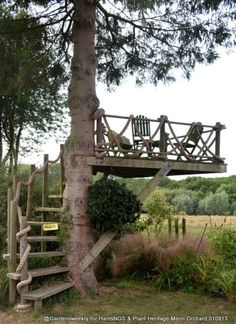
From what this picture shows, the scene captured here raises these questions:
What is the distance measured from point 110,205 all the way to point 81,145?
129cm

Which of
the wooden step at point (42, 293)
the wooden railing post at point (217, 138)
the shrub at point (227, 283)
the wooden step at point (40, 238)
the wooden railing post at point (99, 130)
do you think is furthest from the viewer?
the wooden railing post at point (217, 138)

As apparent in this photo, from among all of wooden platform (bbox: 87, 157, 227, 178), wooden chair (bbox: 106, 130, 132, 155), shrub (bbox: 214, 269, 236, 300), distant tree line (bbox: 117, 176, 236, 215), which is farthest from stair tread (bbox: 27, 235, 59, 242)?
distant tree line (bbox: 117, 176, 236, 215)

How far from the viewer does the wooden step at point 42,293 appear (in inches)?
265

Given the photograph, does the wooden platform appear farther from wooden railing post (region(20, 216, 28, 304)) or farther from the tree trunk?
wooden railing post (region(20, 216, 28, 304))

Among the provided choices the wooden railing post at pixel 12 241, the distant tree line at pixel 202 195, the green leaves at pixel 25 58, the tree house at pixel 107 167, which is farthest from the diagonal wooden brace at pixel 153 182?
the distant tree line at pixel 202 195

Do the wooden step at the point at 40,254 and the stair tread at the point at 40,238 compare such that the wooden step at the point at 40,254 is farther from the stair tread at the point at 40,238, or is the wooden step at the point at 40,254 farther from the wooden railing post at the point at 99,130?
the wooden railing post at the point at 99,130

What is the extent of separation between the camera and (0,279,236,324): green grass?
21.6 ft

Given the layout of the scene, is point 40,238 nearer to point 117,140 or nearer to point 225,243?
point 117,140

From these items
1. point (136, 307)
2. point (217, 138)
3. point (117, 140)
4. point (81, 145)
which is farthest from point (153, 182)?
point (136, 307)

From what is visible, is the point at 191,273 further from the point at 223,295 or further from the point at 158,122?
the point at 158,122

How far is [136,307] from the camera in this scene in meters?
7.01

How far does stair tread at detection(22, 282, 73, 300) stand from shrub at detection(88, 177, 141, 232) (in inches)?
47.1

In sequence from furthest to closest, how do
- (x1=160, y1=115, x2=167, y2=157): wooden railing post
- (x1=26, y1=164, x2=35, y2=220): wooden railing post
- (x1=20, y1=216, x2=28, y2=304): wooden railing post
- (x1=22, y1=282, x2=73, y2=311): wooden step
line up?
(x1=26, y1=164, x2=35, y2=220): wooden railing post → (x1=160, y1=115, x2=167, y2=157): wooden railing post → (x1=20, y1=216, x2=28, y2=304): wooden railing post → (x1=22, y1=282, x2=73, y2=311): wooden step

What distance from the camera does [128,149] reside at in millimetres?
8297
